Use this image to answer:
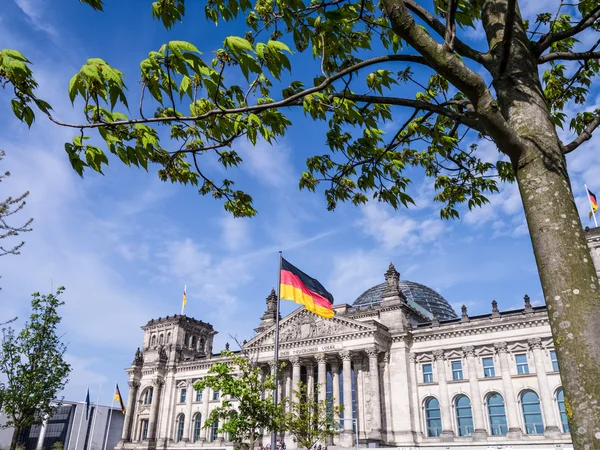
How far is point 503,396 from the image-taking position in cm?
4438

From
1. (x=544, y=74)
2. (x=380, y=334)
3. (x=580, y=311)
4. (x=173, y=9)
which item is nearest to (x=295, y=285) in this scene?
(x=380, y=334)

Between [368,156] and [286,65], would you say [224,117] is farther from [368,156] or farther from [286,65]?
[368,156]

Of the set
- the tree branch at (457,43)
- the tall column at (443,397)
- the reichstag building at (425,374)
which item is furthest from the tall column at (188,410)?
the tree branch at (457,43)

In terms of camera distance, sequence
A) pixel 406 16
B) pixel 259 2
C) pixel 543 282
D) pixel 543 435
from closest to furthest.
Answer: pixel 543 282
pixel 406 16
pixel 259 2
pixel 543 435

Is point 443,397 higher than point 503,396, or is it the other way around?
point 443,397

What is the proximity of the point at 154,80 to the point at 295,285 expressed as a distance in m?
27.8

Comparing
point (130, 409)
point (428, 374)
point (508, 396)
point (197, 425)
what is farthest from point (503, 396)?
point (130, 409)

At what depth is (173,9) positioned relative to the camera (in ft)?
21.4

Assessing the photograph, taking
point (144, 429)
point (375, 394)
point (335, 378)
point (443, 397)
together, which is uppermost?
point (335, 378)

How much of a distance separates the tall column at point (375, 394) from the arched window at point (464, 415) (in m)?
7.95

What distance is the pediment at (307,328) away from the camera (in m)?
51.4

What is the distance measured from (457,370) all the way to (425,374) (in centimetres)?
347

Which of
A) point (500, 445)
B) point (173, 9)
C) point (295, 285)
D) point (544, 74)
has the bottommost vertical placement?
point (500, 445)

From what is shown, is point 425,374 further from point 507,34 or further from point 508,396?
point 507,34
